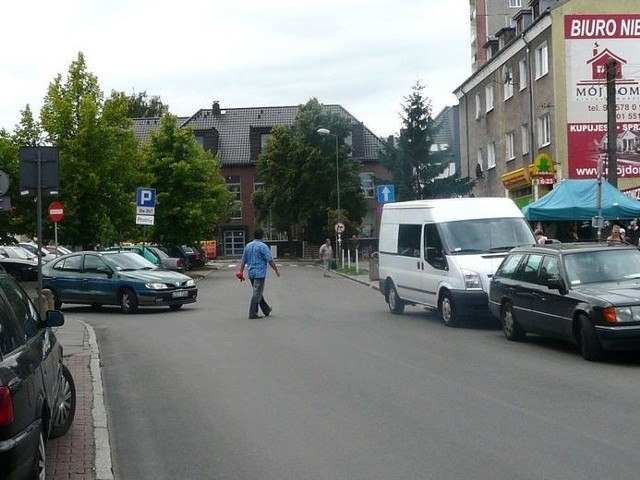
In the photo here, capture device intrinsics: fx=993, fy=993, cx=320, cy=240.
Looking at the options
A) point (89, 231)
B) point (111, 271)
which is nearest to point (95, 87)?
point (89, 231)

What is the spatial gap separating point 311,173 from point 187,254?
53.1ft

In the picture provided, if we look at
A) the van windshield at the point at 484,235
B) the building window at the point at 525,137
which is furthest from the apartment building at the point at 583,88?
the van windshield at the point at 484,235

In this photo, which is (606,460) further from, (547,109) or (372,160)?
(372,160)

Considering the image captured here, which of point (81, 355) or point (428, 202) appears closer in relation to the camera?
point (81, 355)

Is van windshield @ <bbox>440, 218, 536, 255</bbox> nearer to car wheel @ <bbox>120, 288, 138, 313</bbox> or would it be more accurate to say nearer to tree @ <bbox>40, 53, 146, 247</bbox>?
car wheel @ <bbox>120, 288, 138, 313</bbox>

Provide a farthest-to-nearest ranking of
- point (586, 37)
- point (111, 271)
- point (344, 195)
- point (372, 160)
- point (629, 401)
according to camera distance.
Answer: point (372, 160), point (344, 195), point (586, 37), point (111, 271), point (629, 401)

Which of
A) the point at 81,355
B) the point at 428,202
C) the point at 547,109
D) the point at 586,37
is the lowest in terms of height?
the point at 81,355

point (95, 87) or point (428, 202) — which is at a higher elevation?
point (95, 87)

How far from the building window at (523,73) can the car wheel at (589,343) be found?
30.0 metres

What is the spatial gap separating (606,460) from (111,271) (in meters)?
17.7

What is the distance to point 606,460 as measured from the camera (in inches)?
277

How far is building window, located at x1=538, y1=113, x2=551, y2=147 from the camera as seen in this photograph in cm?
3888

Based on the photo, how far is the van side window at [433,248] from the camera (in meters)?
18.3

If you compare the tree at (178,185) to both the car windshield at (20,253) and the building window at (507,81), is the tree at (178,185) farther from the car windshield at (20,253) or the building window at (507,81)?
the building window at (507,81)
